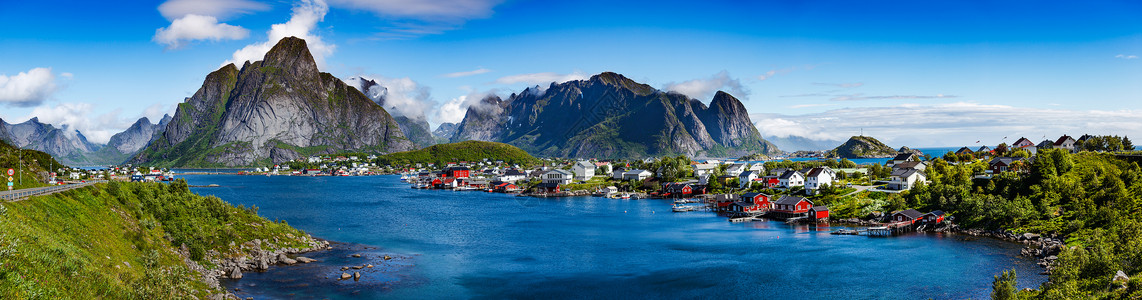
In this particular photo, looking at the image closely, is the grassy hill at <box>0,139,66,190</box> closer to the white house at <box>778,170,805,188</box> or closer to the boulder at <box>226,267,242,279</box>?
the boulder at <box>226,267,242,279</box>

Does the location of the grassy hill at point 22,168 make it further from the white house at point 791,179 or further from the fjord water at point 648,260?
the white house at point 791,179

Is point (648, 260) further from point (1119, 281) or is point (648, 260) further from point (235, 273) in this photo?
point (235, 273)

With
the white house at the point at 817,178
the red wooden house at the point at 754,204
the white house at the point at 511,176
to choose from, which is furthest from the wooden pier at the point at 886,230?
the white house at the point at 511,176

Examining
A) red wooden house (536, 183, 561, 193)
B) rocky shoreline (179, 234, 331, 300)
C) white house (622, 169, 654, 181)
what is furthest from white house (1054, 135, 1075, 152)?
rocky shoreline (179, 234, 331, 300)

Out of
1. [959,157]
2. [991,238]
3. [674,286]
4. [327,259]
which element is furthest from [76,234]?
[959,157]

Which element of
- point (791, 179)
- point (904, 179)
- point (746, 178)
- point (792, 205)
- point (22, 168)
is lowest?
point (792, 205)

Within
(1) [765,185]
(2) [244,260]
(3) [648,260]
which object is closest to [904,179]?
(1) [765,185]
